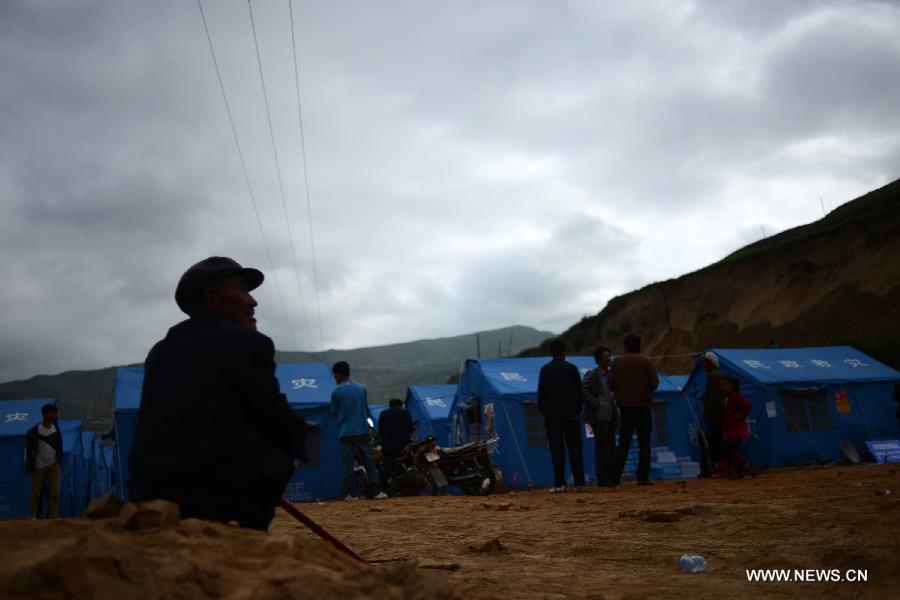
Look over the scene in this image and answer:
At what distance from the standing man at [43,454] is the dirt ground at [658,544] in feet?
18.8

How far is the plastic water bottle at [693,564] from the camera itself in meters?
3.16

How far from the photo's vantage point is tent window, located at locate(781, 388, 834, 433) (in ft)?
44.0

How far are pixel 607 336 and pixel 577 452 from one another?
1201 inches

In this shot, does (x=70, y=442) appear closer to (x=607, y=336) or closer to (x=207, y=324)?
(x=207, y=324)

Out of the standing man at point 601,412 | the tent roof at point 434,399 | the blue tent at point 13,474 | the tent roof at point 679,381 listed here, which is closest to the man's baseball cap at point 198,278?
the standing man at point 601,412

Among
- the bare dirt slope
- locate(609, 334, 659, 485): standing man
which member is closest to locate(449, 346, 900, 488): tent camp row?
locate(609, 334, 659, 485): standing man

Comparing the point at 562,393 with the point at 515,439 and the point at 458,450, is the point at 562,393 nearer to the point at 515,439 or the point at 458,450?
the point at 458,450

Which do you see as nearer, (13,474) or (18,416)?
(13,474)

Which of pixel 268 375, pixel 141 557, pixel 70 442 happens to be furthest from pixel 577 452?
pixel 70 442

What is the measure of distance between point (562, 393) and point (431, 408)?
1160 centimetres

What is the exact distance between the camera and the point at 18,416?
1452cm

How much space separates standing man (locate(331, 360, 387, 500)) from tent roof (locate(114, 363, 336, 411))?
1.49 meters

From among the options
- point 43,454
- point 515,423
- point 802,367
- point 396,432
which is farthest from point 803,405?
point 43,454

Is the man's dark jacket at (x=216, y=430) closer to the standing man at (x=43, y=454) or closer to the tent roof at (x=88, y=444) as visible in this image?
the standing man at (x=43, y=454)
